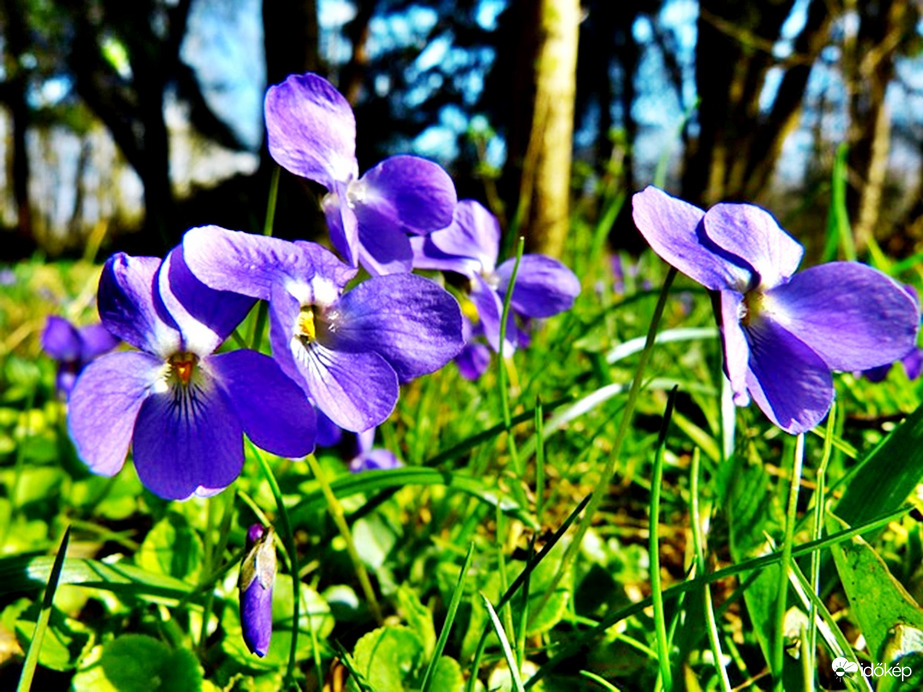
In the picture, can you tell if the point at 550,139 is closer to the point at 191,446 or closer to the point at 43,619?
the point at 191,446

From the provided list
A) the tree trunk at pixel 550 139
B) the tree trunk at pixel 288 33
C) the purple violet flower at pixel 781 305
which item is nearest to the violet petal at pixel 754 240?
the purple violet flower at pixel 781 305

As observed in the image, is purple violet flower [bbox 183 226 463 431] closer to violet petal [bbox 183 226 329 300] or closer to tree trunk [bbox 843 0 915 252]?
violet petal [bbox 183 226 329 300]

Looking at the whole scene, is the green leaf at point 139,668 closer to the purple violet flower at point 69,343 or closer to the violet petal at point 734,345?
the violet petal at point 734,345

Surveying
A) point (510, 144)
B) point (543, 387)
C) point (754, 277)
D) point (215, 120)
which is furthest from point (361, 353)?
point (215, 120)

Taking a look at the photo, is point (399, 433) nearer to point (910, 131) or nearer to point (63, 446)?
point (63, 446)

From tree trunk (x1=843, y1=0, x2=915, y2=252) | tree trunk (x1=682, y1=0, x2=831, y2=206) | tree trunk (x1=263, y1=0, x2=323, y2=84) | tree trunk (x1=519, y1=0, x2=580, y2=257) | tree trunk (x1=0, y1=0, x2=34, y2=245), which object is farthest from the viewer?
tree trunk (x1=0, y1=0, x2=34, y2=245)

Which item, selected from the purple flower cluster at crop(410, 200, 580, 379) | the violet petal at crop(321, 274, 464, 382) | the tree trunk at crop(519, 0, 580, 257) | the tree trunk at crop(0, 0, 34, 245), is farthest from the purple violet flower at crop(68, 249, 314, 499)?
the tree trunk at crop(0, 0, 34, 245)

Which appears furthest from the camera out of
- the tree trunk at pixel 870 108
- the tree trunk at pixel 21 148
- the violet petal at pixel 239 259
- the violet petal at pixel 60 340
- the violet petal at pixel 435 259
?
the tree trunk at pixel 21 148
